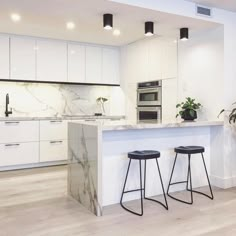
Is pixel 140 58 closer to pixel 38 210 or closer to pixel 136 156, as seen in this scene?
pixel 136 156

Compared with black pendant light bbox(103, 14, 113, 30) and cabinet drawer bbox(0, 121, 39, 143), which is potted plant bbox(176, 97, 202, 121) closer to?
black pendant light bbox(103, 14, 113, 30)

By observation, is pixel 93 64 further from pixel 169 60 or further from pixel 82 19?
pixel 82 19

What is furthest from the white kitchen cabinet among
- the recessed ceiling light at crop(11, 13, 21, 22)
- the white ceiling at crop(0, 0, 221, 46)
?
the recessed ceiling light at crop(11, 13, 21, 22)

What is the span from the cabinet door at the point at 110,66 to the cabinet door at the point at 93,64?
91 mm

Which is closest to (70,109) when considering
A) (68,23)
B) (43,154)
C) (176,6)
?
(43,154)

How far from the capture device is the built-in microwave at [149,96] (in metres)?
5.12

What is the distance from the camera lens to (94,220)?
109 inches

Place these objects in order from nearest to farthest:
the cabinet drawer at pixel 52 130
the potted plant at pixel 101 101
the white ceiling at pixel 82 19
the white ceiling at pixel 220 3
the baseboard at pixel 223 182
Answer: the white ceiling at pixel 82 19, the white ceiling at pixel 220 3, the baseboard at pixel 223 182, the cabinet drawer at pixel 52 130, the potted plant at pixel 101 101

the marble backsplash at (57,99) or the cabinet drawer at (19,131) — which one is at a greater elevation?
the marble backsplash at (57,99)

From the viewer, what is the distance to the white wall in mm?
3949

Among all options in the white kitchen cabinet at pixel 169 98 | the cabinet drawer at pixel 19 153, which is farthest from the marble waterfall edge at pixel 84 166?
the white kitchen cabinet at pixel 169 98

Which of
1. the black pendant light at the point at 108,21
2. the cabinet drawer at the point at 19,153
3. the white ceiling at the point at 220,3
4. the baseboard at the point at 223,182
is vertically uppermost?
Answer: the white ceiling at the point at 220,3

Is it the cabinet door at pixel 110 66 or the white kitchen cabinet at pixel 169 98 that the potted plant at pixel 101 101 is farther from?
the white kitchen cabinet at pixel 169 98

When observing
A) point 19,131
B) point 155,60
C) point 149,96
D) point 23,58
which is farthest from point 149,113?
point 23,58
